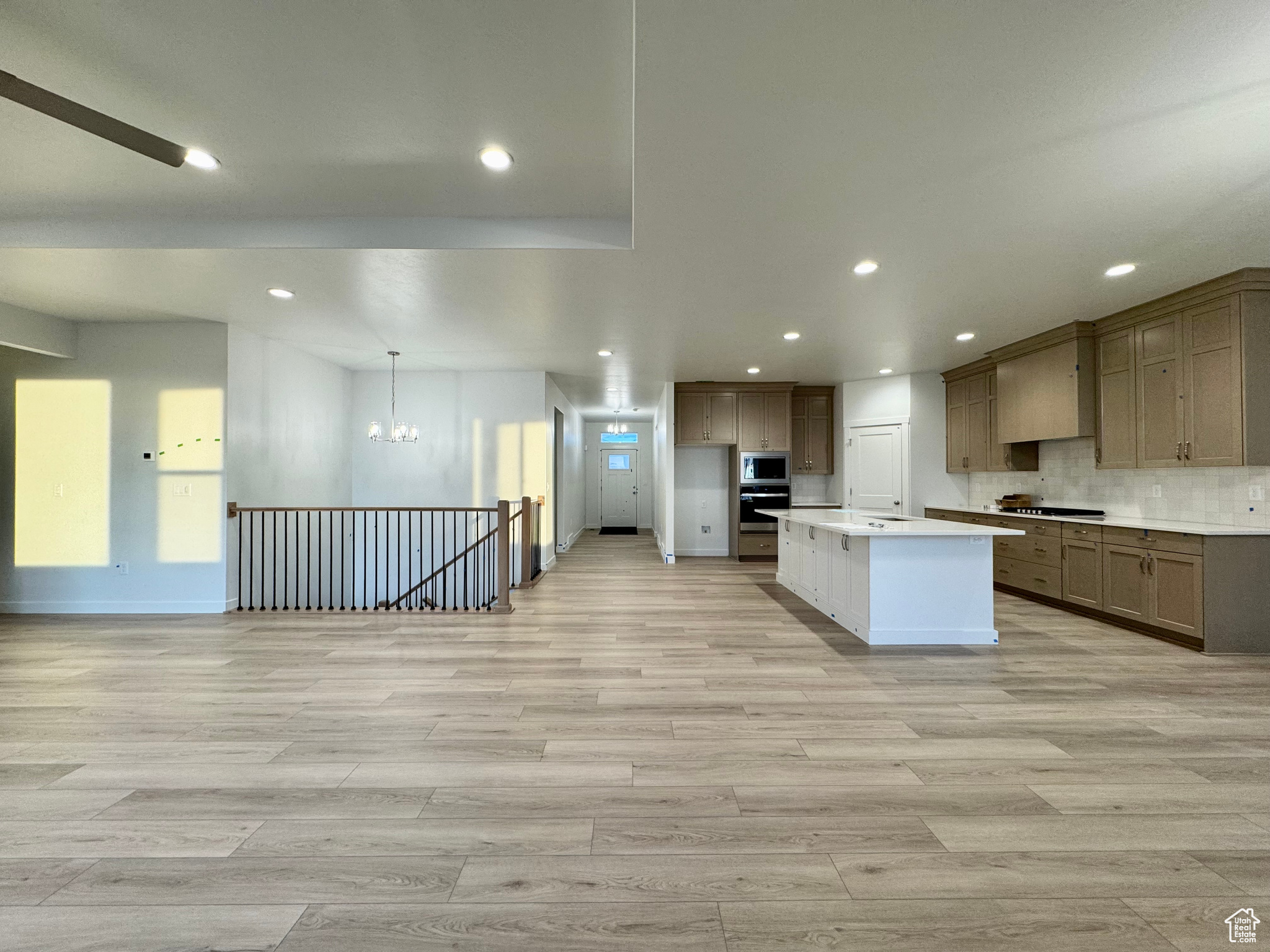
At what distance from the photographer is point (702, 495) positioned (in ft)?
30.8

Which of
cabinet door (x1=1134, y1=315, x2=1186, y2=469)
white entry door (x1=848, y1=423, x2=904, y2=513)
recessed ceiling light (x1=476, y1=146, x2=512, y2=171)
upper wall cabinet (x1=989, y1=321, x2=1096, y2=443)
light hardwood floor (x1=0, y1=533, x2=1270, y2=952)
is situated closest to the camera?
light hardwood floor (x1=0, y1=533, x2=1270, y2=952)

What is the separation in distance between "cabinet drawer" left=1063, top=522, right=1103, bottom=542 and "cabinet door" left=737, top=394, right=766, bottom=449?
13.4 ft

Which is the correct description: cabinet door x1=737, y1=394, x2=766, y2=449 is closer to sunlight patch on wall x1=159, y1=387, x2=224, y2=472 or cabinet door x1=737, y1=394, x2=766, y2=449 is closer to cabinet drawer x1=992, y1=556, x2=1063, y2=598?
cabinet drawer x1=992, y1=556, x2=1063, y2=598

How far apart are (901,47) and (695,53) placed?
0.66 m

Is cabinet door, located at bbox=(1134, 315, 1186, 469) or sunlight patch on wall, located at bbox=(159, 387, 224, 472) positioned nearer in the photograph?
cabinet door, located at bbox=(1134, 315, 1186, 469)

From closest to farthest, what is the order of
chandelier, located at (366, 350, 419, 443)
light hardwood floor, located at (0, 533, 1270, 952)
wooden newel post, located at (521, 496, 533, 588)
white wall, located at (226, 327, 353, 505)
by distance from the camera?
light hardwood floor, located at (0, 533, 1270, 952) < white wall, located at (226, 327, 353, 505) < wooden newel post, located at (521, 496, 533, 588) < chandelier, located at (366, 350, 419, 443)

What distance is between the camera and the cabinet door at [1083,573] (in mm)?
4875

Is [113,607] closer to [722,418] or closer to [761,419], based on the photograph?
[722,418]

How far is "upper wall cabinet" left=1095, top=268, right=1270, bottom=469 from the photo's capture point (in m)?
3.93

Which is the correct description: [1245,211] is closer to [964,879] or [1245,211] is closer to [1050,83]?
[1050,83]

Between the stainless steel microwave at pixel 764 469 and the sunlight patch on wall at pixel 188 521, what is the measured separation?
21.3 feet

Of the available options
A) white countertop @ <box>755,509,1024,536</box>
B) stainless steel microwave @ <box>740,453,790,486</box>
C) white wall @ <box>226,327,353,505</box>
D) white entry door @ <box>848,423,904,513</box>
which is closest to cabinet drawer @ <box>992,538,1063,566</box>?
white countertop @ <box>755,509,1024,536</box>

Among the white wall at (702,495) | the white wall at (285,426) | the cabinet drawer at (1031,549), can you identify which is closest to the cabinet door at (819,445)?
the white wall at (702,495)

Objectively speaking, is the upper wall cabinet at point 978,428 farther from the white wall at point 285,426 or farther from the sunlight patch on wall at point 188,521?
the sunlight patch on wall at point 188,521
